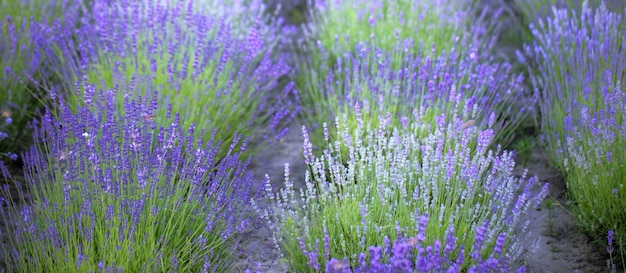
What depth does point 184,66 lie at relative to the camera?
12.3 feet

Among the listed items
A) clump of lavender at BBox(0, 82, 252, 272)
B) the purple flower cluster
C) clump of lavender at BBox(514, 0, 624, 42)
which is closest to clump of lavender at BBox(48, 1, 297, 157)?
clump of lavender at BBox(0, 82, 252, 272)

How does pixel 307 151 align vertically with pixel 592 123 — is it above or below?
below

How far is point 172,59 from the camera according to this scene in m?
3.86

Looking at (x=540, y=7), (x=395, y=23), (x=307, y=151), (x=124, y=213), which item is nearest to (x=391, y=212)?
(x=307, y=151)

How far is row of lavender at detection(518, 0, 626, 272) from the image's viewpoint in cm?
299

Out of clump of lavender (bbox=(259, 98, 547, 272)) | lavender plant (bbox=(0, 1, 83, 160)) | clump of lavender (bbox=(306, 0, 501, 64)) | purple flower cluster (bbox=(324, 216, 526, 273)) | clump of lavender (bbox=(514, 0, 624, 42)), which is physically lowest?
purple flower cluster (bbox=(324, 216, 526, 273))

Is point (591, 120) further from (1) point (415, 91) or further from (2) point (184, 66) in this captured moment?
(2) point (184, 66)

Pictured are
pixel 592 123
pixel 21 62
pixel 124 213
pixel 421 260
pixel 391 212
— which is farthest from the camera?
pixel 21 62

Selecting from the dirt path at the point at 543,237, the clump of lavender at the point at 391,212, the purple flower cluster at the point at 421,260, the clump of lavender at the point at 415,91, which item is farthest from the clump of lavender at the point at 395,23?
the purple flower cluster at the point at 421,260

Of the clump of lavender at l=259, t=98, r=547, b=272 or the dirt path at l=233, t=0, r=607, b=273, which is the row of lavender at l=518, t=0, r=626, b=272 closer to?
the dirt path at l=233, t=0, r=607, b=273

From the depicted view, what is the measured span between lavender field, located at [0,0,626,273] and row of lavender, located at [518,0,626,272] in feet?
0.05

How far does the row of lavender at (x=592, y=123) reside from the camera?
299cm

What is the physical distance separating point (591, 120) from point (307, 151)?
1.40 m

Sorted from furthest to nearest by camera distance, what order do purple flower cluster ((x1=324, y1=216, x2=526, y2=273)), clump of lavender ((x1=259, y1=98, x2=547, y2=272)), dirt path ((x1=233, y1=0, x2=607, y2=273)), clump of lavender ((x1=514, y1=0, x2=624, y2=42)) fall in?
clump of lavender ((x1=514, y1=0, x2=624, y2=42))
dirt path ((x1=233, y1=0, x2=607, y2=273))
clump of lavender ((x1=259, y1=98, x2=547, y2=272))
purple flower cluster ((x1=324, y1=216, x2=526, y2=273))
